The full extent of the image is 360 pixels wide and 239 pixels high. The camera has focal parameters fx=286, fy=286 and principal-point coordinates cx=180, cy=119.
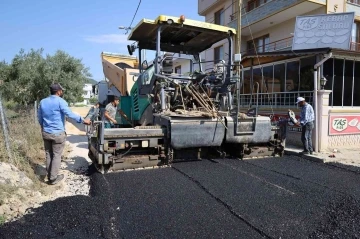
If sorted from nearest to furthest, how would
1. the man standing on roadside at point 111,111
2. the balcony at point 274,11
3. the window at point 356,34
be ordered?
the man standing on roadside at point 111,111
the balcony at point 274,11
the window at point 356,34

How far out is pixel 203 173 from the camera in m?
5.03

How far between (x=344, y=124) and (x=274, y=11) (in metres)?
10.3

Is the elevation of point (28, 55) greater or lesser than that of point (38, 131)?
greater

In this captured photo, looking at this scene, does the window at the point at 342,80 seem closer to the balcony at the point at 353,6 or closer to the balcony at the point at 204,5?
the balcony at the point at 353,6

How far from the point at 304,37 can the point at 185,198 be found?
26.3 feet

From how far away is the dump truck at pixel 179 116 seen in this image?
515 centimetres

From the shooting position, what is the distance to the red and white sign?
327 inches

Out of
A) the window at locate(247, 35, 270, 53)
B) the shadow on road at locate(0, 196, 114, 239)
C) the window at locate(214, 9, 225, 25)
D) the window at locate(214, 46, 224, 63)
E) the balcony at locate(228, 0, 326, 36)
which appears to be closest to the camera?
the shadow on road at locate(0, 196, 114, 239)

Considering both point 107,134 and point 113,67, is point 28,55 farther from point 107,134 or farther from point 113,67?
point 107,134

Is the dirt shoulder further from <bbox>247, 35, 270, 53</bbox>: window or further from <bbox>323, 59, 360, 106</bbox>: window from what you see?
<bbox>247, 35, 270, 53</bbox>: window

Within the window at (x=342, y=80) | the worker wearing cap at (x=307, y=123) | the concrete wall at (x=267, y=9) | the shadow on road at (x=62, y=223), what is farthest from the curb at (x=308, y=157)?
the concrete wall at (x=267, y=9)

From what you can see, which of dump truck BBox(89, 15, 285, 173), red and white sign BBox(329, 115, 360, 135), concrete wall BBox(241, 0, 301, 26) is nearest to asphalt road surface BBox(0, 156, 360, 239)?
dump truck BBox(89, 15, 285, 173)

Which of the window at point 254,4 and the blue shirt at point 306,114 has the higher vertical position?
the window at point 254,4

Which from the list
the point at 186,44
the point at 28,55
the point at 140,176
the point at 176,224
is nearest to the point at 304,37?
the point at 186,44
